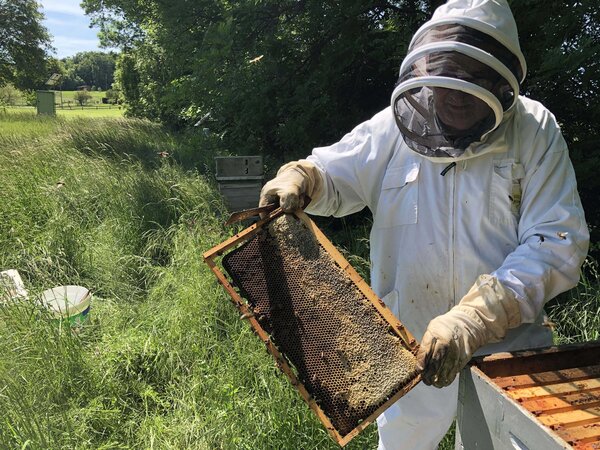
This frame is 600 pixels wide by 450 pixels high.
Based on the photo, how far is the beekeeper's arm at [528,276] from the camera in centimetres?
137

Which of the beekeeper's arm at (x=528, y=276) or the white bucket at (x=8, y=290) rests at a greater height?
the beekeeper's arm at (x=528, y=276)

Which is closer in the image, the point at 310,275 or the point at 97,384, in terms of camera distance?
the point at 310,275

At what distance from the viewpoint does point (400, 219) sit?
1.87 meters

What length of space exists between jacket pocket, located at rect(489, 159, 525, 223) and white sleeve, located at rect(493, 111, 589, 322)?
0.08 feet

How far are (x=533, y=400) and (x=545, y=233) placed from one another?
1.91 feet

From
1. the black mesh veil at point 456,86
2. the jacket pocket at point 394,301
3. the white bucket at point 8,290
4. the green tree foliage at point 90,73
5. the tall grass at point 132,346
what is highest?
the green tree foliage at point 90,73

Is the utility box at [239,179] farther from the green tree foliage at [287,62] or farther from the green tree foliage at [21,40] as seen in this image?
the green tree foliage at [21,40]

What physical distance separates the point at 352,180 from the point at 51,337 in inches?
87.2

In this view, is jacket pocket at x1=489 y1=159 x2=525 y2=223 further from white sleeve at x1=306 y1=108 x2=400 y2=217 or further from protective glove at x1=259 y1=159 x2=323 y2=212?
protective glove at x1=259 y1=159 x2=323 y2=212

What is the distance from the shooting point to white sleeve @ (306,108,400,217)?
6.41ft

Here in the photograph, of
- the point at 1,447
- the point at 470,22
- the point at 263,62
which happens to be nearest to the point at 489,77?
the point at 470,22

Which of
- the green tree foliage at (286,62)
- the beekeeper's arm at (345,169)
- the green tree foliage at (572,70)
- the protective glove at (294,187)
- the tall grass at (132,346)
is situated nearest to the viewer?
the protective glove at (294,187)

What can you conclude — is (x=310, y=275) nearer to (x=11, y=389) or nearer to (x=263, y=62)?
(x=11, y=389)

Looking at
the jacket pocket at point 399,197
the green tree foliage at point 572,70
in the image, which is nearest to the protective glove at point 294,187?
the jacket pocket at point 399,197
